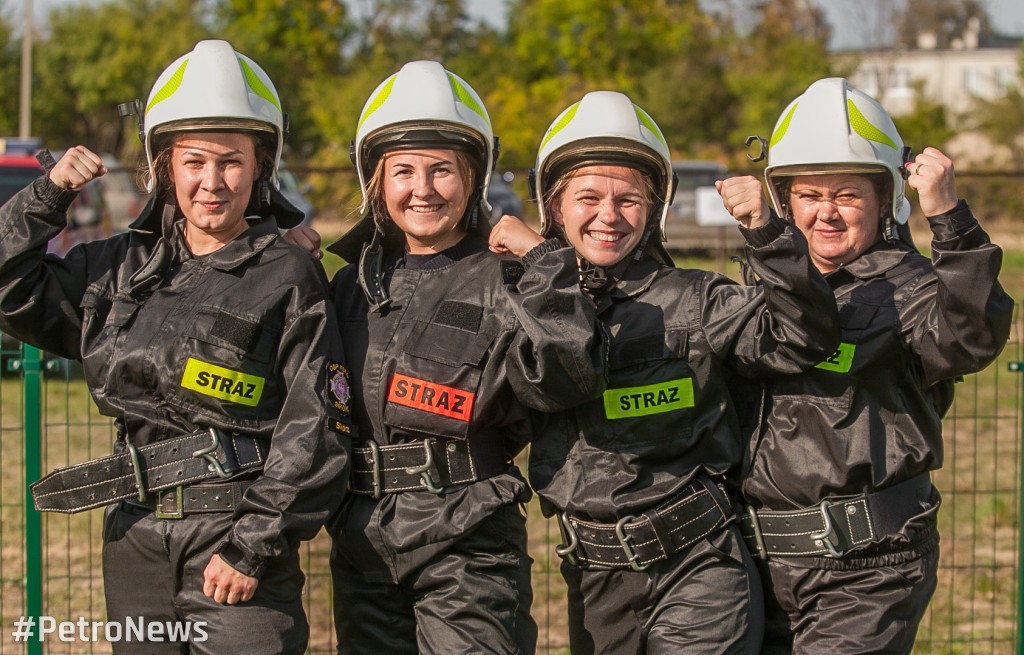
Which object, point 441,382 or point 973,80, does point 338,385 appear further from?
point 973,80

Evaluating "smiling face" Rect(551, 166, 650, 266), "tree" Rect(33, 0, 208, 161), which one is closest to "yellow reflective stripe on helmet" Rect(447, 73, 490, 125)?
"smiling face" Rect(551, 166, 650, 266)

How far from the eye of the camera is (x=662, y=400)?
11.7ft

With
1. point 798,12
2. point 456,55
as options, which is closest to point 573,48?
point 456,55

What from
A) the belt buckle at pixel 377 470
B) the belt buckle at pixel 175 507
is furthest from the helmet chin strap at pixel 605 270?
the belt buckle at pixel 175 507

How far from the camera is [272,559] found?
334 centimetres

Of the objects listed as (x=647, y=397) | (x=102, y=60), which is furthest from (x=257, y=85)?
(x=102, y=60)

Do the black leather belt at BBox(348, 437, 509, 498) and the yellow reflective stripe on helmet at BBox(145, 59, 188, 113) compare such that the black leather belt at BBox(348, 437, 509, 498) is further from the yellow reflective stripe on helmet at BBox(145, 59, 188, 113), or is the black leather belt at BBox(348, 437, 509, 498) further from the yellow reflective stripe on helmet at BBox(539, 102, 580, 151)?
the yellow reflective stripe on helmet at BBox(145, 59, 188, 113)

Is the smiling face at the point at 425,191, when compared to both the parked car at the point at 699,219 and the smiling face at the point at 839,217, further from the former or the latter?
the parked car at the point at 699,219

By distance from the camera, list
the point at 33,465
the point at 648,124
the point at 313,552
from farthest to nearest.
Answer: the point at 313,552 < the point at 33,465 < the point at 648,124

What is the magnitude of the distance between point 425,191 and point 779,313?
122 cm

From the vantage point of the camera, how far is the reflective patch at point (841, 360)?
3580 mm

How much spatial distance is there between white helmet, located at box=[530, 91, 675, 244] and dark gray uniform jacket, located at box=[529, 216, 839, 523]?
1.11 ft

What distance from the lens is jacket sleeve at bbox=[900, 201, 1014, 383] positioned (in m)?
3.29

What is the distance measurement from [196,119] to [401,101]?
2.24ft
